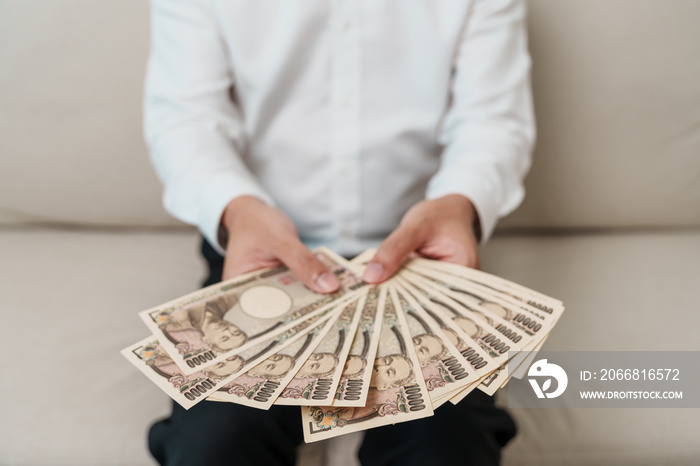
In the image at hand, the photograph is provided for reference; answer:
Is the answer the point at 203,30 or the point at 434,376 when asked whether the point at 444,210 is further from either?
the point at 203,30

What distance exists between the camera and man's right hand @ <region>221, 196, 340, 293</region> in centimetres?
70

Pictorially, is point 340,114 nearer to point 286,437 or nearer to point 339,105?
point 339,105

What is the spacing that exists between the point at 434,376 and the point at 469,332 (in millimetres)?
86

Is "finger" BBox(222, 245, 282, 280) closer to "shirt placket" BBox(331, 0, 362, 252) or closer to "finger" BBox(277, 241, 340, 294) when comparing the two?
"finger" BBox(277, 241, 340, 294)

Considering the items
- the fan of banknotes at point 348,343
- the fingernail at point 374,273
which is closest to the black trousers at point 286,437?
the fan of banknotes at point 348,343

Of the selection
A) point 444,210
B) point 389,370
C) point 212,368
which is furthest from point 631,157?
point 212,368

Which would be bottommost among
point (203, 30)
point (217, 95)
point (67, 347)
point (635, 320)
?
point (67, 347)

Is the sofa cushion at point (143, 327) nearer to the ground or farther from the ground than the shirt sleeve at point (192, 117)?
nearer to the ground

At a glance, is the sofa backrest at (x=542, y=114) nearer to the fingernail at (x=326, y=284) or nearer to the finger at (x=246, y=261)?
the finger at (x=246, y=261)

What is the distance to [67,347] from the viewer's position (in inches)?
34.7

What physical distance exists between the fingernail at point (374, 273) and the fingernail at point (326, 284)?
0.15ft

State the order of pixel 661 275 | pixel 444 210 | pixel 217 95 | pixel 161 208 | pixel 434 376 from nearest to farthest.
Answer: pixel 434 376 < pixel 444 210 < pixel 217 95 < pixel 661 275 < pixel 161 208

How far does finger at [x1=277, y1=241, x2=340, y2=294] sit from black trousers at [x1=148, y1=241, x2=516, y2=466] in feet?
0.53

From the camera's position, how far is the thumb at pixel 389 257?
70cm
